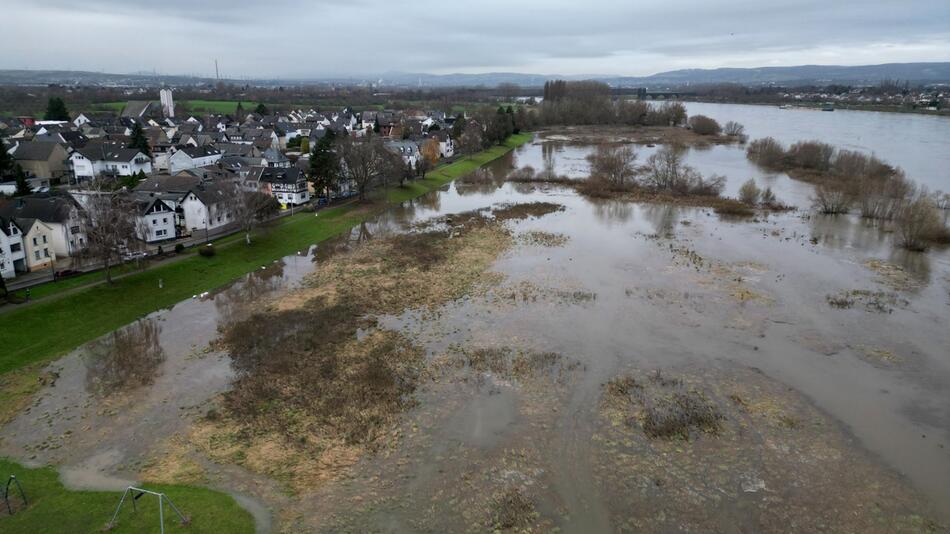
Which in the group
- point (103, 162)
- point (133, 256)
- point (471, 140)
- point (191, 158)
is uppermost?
point (471, 140)

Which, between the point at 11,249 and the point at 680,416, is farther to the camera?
the point at 11,249

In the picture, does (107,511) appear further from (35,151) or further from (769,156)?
(769,156)

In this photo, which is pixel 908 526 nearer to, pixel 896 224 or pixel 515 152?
pixel 896 224

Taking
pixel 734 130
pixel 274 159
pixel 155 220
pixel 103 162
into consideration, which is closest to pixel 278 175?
pixel 274 159

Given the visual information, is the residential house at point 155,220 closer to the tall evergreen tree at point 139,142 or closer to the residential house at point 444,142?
the tall evergreen tree at point 139,142

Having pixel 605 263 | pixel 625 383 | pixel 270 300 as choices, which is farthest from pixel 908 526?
pixel 270 300

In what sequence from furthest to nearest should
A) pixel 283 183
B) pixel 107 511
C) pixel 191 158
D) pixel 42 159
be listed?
1. pixel 191 158
2. pixel 42 159
3. pixel 283 183
4. pixel 107 511

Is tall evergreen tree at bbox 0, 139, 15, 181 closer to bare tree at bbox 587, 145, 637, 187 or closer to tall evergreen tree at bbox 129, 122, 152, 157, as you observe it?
tall evergreen tree at bbox 129, 122, 152, 157
